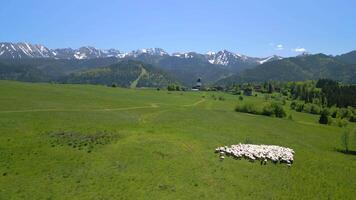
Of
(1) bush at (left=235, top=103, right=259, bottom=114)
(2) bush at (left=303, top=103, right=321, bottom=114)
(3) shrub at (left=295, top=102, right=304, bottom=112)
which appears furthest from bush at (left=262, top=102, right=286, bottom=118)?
(2) bush at (left=303, top=103, right=321, bottom=114)

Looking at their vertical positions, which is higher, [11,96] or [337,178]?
[11,96]

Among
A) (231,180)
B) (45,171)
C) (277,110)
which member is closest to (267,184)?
(231,180)

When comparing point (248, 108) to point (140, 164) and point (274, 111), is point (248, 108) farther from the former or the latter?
point (140, 164)

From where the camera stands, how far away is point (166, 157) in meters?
54.5

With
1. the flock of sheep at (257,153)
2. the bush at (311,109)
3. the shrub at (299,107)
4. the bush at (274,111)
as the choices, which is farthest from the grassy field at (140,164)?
the shrub at (299,107)

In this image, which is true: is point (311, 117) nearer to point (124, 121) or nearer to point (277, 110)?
point (277, 110)

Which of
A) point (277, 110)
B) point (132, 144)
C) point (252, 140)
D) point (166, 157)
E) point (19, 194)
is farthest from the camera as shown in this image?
point (277, 110)

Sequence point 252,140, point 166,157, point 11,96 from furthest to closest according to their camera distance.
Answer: point 11,96 < point 252,140 < point 166,157

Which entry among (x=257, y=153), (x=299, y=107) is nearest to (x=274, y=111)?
(x=299, y=107)

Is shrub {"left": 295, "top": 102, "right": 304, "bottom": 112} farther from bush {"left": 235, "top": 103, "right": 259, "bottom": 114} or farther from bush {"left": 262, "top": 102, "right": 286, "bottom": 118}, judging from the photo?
bush {"left": 235, "top": 103, "right": 259, "bottom": 114}

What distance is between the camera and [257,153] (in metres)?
59.9

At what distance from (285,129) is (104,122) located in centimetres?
5019

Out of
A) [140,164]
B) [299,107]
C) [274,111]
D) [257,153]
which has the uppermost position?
[274,111]

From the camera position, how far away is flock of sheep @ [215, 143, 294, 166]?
192 ft
